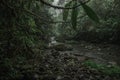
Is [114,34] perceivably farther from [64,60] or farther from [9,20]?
[9,20]

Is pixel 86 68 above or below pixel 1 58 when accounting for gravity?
below

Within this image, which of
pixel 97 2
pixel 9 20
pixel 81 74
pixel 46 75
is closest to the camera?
pixel 9 20

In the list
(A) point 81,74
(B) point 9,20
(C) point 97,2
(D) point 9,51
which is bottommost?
(A) point 81,74

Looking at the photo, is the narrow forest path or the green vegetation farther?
the narrow forest path

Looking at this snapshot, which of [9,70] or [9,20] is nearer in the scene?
[9,20]

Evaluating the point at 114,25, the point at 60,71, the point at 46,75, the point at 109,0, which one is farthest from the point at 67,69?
the point at 109,0

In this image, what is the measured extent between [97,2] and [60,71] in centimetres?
937

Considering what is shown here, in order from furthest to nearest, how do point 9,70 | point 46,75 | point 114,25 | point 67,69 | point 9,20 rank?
point 114,25 → point 67,69 → point 46,75 → point 9,70 → point 9,20

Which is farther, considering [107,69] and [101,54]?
[101,54]

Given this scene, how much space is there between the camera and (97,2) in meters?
13.9

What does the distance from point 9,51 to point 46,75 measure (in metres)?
1.13

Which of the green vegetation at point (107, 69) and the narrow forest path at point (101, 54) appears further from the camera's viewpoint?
the narrow forest path at point (101, 54)

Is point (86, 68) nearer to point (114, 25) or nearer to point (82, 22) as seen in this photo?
point (114, 25)

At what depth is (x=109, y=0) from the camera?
12945 millimetres
